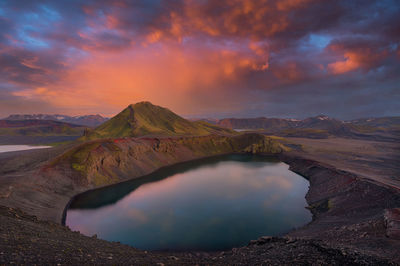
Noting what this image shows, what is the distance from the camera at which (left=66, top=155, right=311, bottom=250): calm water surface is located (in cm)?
3641

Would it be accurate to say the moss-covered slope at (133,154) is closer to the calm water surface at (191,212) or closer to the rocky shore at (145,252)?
the rocky shore at (145,252)

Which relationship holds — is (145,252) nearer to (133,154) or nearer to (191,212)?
(191,212)

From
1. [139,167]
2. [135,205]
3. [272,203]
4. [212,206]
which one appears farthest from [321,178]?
[139,167]

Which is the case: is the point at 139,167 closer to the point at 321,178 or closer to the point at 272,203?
the point at 272,203

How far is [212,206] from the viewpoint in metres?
50.7

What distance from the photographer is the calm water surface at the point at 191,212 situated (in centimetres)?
3641

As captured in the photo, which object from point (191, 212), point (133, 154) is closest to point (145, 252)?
point (191, 212)

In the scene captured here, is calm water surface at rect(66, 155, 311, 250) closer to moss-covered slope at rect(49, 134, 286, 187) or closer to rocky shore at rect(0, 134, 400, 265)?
rocky shore at rect(0, 134, 400, 265)

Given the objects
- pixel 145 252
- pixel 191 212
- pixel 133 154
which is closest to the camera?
pixel 145 252

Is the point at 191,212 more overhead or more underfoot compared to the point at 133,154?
more underfoot

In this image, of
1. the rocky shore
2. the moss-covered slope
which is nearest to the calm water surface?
the rocky shore

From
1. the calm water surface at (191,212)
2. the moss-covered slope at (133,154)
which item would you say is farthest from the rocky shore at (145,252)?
the calm water surface at (191,212)


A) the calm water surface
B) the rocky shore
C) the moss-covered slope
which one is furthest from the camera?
the moss-covered slope

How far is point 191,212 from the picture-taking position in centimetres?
4716
